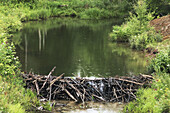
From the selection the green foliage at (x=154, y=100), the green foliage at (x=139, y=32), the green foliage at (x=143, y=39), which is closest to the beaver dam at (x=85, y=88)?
the green foliage at (x=154, y=100)

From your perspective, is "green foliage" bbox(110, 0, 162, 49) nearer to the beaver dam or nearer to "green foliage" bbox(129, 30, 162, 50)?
"green foliage" bbox(129, 30, 162, 50)

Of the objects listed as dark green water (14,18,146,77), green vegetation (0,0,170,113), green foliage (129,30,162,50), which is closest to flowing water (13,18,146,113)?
dark green water (14,18,146,77)

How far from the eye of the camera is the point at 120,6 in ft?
185

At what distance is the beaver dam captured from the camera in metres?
11.9

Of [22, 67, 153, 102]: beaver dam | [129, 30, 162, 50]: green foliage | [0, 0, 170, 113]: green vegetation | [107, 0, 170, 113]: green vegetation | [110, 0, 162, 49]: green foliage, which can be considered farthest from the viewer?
[110, 0, 162, 49]: green foliage

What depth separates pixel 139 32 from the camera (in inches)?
1014

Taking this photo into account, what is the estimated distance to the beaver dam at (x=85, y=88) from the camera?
1191 centimetres

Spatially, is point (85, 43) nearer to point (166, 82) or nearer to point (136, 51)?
point (136, 51)

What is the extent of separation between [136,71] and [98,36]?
49.7 feet

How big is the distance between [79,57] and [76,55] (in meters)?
0.87

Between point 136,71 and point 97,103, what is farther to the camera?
point 136,71

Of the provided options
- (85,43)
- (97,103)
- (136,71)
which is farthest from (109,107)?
(85,43)

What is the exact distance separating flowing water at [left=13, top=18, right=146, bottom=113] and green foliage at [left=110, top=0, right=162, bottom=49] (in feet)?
3.33

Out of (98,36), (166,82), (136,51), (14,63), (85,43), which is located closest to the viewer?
(166,82)
